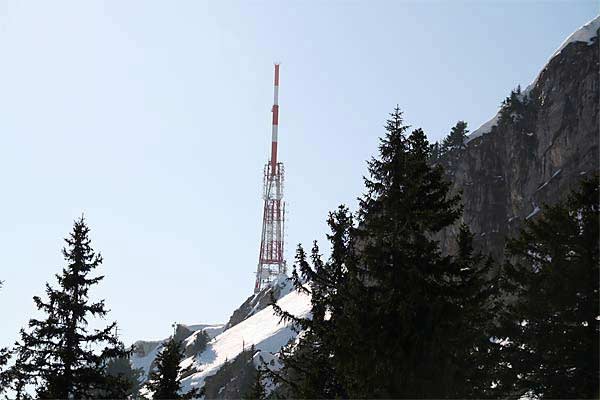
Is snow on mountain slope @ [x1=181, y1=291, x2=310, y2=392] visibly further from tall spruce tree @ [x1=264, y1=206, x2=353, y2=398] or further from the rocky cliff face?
tall spruce tree @ [x1=264, y1=206, x2=353, y2=398]

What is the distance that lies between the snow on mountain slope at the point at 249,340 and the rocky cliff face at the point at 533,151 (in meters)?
23.3

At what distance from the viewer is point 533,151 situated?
3711 inches

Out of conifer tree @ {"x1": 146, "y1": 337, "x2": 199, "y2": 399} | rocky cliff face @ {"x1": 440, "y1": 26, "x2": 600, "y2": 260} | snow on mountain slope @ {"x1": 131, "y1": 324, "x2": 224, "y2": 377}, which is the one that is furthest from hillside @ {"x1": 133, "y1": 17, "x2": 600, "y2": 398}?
conifer tree @ {"x1": 146, "y1": 337, "x2": 199, "y2": 399}

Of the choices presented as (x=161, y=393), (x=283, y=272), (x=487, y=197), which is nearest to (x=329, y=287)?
(x=161, y=393)

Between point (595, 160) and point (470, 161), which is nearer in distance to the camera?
point (595, 160)

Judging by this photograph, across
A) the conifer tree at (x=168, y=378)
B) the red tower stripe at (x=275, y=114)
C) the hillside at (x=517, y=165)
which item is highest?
the red tower stripe at (x=275, y=114)

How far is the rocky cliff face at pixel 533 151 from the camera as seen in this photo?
8656 cm

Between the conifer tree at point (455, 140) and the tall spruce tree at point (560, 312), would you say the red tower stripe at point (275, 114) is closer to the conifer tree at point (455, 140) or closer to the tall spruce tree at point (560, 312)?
the conifer tree at point (455, 140)

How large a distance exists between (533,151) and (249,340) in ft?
148

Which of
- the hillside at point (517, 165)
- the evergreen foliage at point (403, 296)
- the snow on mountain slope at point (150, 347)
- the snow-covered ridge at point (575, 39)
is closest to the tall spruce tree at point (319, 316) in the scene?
the evergreen foliage at point (403, 296)

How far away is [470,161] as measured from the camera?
101 m

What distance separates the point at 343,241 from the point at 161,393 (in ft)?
29.6

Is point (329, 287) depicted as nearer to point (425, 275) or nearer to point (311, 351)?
point (311, 351)

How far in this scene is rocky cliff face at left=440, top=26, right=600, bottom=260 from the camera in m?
86.6
